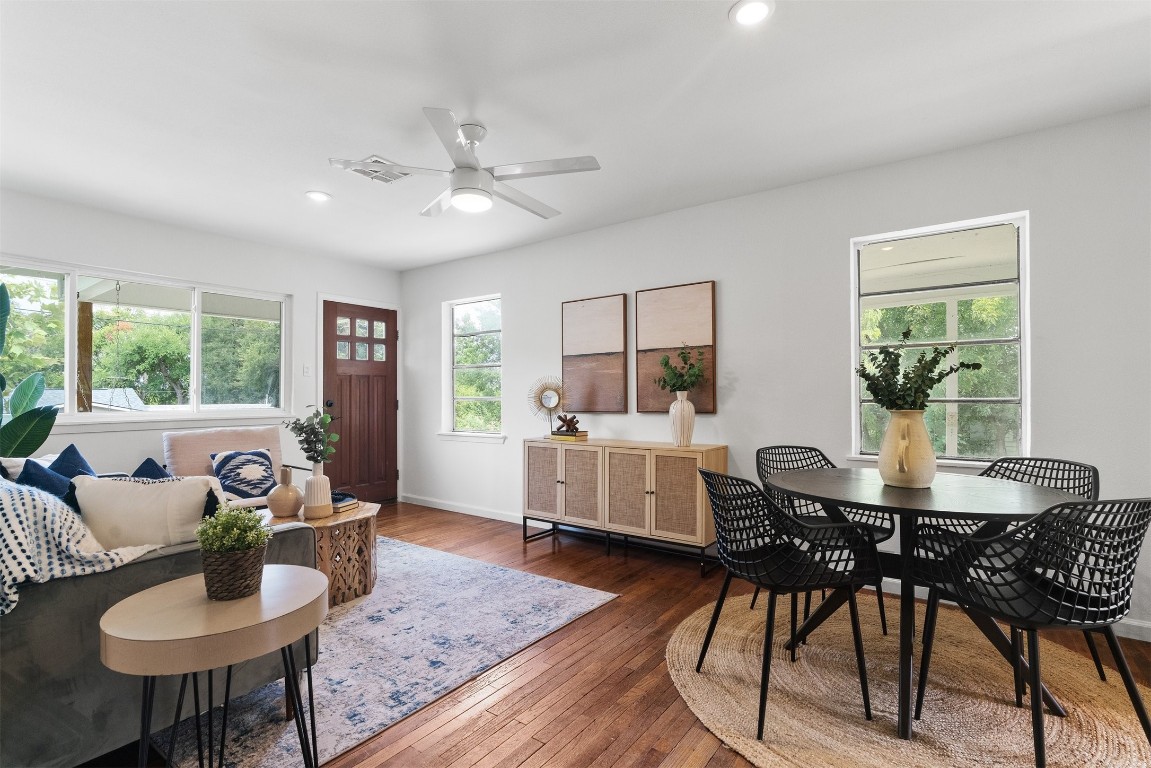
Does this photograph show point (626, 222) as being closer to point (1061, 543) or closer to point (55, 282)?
point (1061, 543)

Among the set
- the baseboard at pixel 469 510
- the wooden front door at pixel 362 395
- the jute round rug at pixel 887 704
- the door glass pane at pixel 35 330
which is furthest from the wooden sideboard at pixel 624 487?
the door glass pane at pixel 35 330

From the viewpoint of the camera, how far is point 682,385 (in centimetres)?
388

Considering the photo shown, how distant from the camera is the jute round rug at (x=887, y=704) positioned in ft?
5.92

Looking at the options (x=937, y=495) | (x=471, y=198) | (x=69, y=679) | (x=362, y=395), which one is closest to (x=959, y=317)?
(x=937, y=495)

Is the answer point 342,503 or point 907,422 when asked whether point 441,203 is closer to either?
point 342,503

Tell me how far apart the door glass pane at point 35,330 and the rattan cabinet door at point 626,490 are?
157 inches

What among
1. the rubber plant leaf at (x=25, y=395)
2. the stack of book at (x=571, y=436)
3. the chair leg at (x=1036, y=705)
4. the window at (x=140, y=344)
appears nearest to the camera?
the chair leg at (x=1036, y=705)

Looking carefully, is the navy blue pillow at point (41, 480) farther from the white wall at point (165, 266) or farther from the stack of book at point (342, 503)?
the white wall at point (165, 266)

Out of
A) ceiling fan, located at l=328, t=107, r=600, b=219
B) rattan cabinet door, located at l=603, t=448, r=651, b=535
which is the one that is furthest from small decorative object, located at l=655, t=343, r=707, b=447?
ceiling fan, located at l=328, t=107, r=600, b=219

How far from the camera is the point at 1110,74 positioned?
2.42 metres

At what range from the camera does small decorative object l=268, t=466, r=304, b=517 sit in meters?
3.10

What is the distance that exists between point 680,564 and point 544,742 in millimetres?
2120

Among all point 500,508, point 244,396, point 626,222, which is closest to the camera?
point 626,222

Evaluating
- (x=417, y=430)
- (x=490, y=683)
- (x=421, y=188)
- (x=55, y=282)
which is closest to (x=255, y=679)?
(x=490, y=683)
